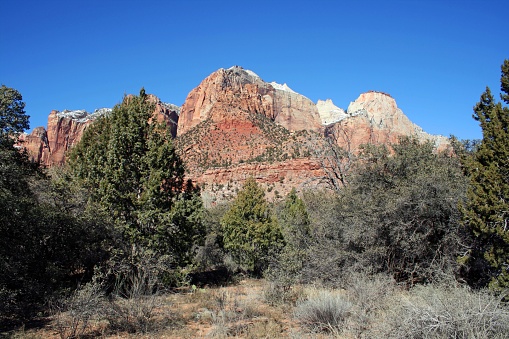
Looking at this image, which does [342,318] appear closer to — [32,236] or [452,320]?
[452,320]

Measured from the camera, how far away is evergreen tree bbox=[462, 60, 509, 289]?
7.39 meters

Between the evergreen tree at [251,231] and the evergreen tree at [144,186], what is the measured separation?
690 cm

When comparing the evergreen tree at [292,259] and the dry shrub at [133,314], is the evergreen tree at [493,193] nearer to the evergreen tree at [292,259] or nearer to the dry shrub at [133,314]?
the evergreen tree at [292,259]

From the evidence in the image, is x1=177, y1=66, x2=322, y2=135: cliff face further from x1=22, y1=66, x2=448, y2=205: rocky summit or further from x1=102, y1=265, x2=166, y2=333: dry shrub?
x1=102, y1=265, x2=166, y2=333: dry shrub

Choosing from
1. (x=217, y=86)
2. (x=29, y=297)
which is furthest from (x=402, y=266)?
(x=217, y=86)

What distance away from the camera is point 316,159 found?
1736cm

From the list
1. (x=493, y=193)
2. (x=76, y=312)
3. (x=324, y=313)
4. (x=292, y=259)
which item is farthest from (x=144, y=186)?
(x=493, y=193)

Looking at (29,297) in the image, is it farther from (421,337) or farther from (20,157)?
(421,337)

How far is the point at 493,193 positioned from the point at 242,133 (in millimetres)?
76768

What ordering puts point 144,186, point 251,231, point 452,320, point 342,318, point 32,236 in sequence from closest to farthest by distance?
point 452,320 → point 342,318 → point 32,236 → point 144,186 → point 251,231

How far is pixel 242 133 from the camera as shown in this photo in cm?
8338

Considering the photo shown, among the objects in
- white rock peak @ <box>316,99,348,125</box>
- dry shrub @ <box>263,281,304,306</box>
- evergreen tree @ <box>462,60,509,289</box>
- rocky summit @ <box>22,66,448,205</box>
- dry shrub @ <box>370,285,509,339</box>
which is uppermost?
white rock peak @ <box>316,99,348,125</box>

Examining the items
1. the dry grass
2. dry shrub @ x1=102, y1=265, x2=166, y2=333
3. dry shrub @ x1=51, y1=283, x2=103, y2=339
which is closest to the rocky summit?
the dry grass

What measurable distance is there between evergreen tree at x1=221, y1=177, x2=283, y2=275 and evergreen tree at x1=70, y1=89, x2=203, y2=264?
22.6 feet
